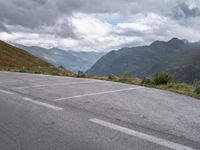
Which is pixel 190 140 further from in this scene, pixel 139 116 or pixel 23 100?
pixel 23 100

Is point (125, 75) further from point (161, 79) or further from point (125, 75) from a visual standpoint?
point (161, 79)

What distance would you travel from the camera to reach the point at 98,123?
6.11 meters

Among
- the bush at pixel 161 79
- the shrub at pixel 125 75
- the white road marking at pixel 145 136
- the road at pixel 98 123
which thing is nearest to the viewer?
the white road marking at pixel 145 136

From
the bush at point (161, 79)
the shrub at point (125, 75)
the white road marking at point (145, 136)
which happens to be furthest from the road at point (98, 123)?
the shrub at point (125, 75)

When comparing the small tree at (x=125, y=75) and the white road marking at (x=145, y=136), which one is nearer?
the white road marking at (x=145, y=136)

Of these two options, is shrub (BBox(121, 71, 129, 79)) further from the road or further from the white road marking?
the white road marking

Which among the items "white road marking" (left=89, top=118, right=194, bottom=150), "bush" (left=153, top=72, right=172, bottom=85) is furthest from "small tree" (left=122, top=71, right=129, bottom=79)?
"white road marking" (left=89, top=118, right=194, bottom=150)

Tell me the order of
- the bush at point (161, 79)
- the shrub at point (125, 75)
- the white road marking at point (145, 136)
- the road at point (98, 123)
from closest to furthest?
1. the white road marking at point (145, 136)
2. the road at point (98, 123)
3. the bush at point (161, 79)
4. the shrub at point (125, 75)

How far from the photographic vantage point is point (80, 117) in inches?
262

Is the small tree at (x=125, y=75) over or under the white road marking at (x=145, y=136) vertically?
over

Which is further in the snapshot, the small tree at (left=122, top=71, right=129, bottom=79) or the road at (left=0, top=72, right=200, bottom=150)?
the small tree at (left=122, top=71, right=129, bottom=79)

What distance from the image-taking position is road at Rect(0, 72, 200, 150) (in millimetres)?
4895

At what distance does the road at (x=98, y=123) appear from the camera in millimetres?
4895

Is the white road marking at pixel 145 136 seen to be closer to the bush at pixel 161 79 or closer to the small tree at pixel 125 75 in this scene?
the bush at pixel 161 79
